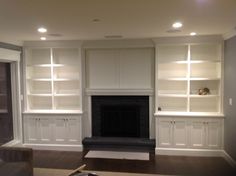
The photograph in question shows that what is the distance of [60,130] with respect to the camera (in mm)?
5121

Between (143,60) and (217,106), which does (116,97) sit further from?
(217,106)

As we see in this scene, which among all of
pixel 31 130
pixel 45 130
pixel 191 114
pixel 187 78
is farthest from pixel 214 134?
pixel 31 130

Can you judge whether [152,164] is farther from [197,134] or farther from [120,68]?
[120,68]

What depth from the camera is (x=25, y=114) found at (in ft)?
17.0

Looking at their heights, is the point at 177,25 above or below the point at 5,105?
above

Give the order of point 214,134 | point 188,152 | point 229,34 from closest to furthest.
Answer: point 229,34
point 214,134
point 188,152

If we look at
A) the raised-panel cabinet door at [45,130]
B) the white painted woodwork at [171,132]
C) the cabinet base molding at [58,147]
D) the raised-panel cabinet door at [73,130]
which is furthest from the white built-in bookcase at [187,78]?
the raised-panel cabinet door at [45,130]

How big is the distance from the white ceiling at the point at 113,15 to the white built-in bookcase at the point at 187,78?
1180 mm

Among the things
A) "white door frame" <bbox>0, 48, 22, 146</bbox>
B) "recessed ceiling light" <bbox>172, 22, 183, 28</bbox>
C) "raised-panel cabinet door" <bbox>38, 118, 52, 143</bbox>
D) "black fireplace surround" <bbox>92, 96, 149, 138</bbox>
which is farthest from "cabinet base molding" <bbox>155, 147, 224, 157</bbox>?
"white door frame" <bbox>0, 48, 22, 146</bbox>

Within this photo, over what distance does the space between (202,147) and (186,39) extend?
2.27 m

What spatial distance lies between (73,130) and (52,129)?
48 cm

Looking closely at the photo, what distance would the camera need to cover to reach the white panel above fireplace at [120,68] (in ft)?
16.7

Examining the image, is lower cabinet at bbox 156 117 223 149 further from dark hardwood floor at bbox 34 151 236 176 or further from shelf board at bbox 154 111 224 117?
dark hardwood floor at bbox 34 151 236 176

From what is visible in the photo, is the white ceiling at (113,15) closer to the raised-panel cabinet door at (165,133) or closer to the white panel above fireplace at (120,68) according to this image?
the white panel above fireplace at (120,68)
